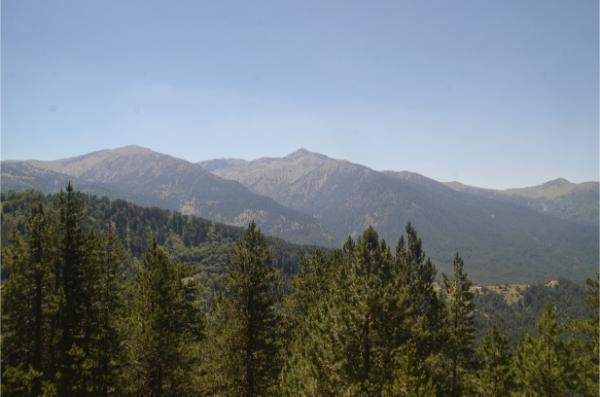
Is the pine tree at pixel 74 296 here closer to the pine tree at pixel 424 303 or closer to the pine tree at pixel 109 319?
the pine tree at pixel 109 319

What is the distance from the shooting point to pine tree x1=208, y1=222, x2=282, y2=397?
114 ft

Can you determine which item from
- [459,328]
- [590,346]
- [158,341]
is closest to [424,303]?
[459,328]

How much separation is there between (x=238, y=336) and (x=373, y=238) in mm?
16870

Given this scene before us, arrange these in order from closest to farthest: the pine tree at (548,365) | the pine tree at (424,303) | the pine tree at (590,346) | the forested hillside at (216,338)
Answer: the pine tree at (590,346)
the forested hillside at (216,338)
the pine tree at (548,365)
the pine tree at (424,303)

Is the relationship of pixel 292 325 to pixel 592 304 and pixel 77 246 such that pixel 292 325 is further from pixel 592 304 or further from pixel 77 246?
pixel 592 304

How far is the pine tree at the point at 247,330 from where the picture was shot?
34.7m

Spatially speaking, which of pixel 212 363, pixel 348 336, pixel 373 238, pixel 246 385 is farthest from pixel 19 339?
pixel 373 238

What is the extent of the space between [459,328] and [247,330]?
69.2 feet

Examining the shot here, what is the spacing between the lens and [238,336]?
3478 cm

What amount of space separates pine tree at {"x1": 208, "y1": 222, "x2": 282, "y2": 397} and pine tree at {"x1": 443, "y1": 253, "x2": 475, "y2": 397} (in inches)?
680

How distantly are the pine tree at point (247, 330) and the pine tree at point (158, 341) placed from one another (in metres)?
2.96

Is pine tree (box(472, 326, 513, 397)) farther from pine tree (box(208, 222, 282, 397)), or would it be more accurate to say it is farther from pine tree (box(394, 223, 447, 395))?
pine tree (box(208, 222, 282, 397))

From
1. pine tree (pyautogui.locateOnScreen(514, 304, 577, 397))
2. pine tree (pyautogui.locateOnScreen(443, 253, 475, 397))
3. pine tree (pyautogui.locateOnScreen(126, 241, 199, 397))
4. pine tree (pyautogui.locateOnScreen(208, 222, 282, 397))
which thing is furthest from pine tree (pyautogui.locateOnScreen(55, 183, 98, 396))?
pine tree (pyautogui.locateOnScreen(443, 253, 475, 397))

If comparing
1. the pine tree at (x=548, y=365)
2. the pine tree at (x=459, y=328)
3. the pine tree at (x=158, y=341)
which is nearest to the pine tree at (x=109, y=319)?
the pine tree at (x=158, y=341)
